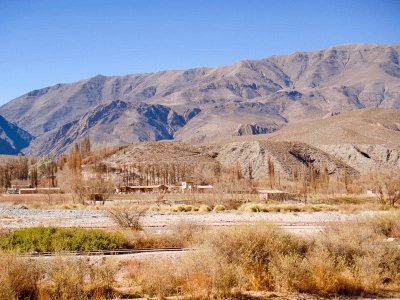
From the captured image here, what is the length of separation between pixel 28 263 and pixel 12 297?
2.35 meters

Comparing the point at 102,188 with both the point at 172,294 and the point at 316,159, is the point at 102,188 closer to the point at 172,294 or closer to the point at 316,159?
the point at 172,294

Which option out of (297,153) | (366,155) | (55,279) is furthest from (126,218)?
(366,155)

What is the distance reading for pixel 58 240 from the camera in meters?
19.5

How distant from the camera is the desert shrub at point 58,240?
19.1 metres

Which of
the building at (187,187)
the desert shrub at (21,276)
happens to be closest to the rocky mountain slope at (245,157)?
the building at (187,187)

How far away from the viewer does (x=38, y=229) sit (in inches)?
818

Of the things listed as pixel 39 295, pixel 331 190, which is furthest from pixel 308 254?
pixel 331 190

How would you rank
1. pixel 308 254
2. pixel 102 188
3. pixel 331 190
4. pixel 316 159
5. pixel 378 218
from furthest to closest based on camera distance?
pixel 316 159 → pixel 331 190 → pixel 102 188 → pixel 378 218 → pixel 308 254

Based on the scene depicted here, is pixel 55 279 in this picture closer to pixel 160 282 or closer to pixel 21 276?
pixel 21 276

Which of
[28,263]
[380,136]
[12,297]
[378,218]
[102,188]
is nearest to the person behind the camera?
[12,297]

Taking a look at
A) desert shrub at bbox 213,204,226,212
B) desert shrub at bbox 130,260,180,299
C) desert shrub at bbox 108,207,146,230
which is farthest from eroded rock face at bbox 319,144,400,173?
desert shrub at bbox 130,260,180,299

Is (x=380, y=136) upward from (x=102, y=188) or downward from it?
upward

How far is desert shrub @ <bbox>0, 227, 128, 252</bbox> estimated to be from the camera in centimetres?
1908

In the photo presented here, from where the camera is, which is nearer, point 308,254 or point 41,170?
point 308,254
